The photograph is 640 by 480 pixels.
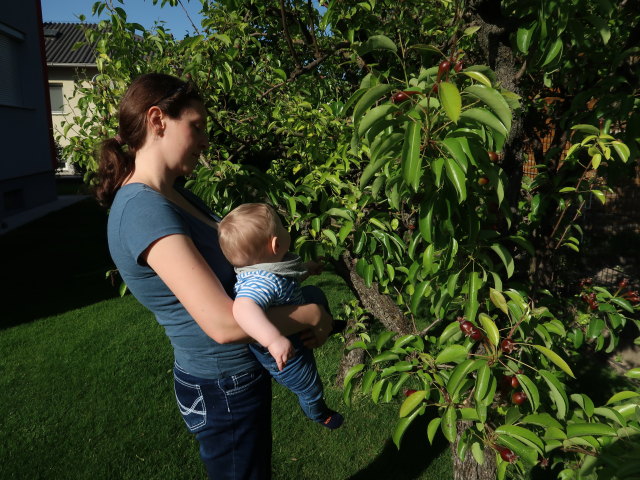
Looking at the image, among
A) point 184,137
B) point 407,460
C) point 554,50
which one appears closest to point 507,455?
point 554,50

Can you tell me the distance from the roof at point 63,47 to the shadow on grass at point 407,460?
2301cm

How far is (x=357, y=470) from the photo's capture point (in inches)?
141

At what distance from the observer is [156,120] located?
159cm

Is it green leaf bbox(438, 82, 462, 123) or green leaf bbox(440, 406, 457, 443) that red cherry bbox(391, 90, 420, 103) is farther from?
green leaf bbox(440, 406, 457, 443)

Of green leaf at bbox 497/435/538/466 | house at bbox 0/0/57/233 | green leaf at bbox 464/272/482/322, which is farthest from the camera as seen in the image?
house at bbox 0/0/57/233

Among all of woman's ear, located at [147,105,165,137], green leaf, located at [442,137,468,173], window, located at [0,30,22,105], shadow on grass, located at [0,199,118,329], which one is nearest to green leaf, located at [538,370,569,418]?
green leaf, located at [442,137,468,173]

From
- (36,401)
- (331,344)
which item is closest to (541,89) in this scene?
(331,344)

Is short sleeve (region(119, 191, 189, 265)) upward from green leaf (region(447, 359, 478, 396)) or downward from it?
upward

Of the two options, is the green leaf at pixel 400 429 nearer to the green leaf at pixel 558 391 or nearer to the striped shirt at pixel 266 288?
the green leaf at pixel 558 391

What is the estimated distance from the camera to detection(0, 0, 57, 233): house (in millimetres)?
11297

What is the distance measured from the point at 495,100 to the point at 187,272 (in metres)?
0.89

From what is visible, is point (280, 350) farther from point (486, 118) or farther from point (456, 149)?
point (486, 118)

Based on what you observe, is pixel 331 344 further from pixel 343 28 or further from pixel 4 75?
pixel 4 75

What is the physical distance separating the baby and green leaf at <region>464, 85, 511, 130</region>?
739 mm
